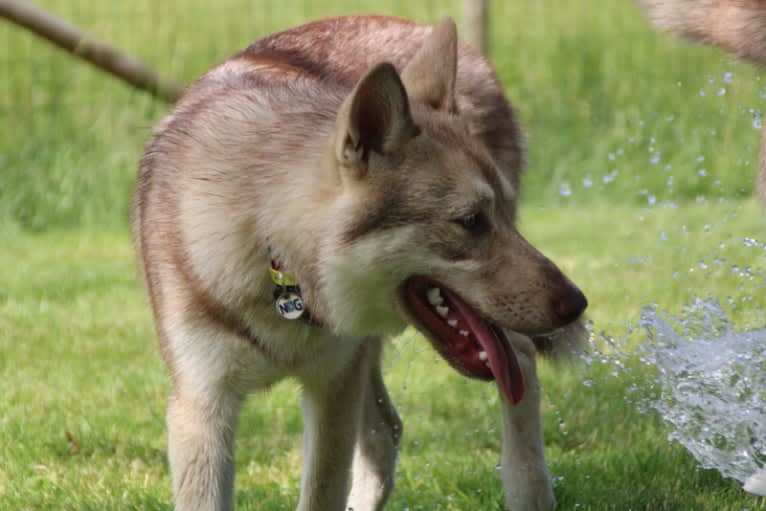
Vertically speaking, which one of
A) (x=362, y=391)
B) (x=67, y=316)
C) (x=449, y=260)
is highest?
(x=449, y=260)

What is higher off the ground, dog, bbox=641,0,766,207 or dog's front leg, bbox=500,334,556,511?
dog, bbox=641,0,766,207

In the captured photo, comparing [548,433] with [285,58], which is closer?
[285,58]

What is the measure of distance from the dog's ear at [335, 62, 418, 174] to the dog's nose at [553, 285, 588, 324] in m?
0.52

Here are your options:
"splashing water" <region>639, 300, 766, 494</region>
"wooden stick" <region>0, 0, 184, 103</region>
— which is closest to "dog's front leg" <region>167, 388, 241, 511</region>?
"splashing water" <region>639, 300, 766, 494</region>

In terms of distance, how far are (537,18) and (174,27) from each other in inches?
107

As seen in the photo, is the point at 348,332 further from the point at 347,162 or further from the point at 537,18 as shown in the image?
the point at 537,18

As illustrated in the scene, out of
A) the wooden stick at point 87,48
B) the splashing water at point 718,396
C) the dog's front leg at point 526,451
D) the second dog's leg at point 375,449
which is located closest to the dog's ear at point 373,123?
the second dog's leg at point 375,449

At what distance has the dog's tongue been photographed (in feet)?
10.0

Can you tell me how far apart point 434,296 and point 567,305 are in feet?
1.05

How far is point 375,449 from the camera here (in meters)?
4.17

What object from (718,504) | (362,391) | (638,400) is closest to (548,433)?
(638,400)

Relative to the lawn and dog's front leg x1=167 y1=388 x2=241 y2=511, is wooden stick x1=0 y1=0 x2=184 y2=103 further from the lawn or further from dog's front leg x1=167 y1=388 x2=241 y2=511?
dog's front leg x1=167 y1=388 x2=241 y2=511

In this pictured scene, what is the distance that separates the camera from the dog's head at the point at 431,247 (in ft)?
9.73

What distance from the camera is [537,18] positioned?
380 inches
